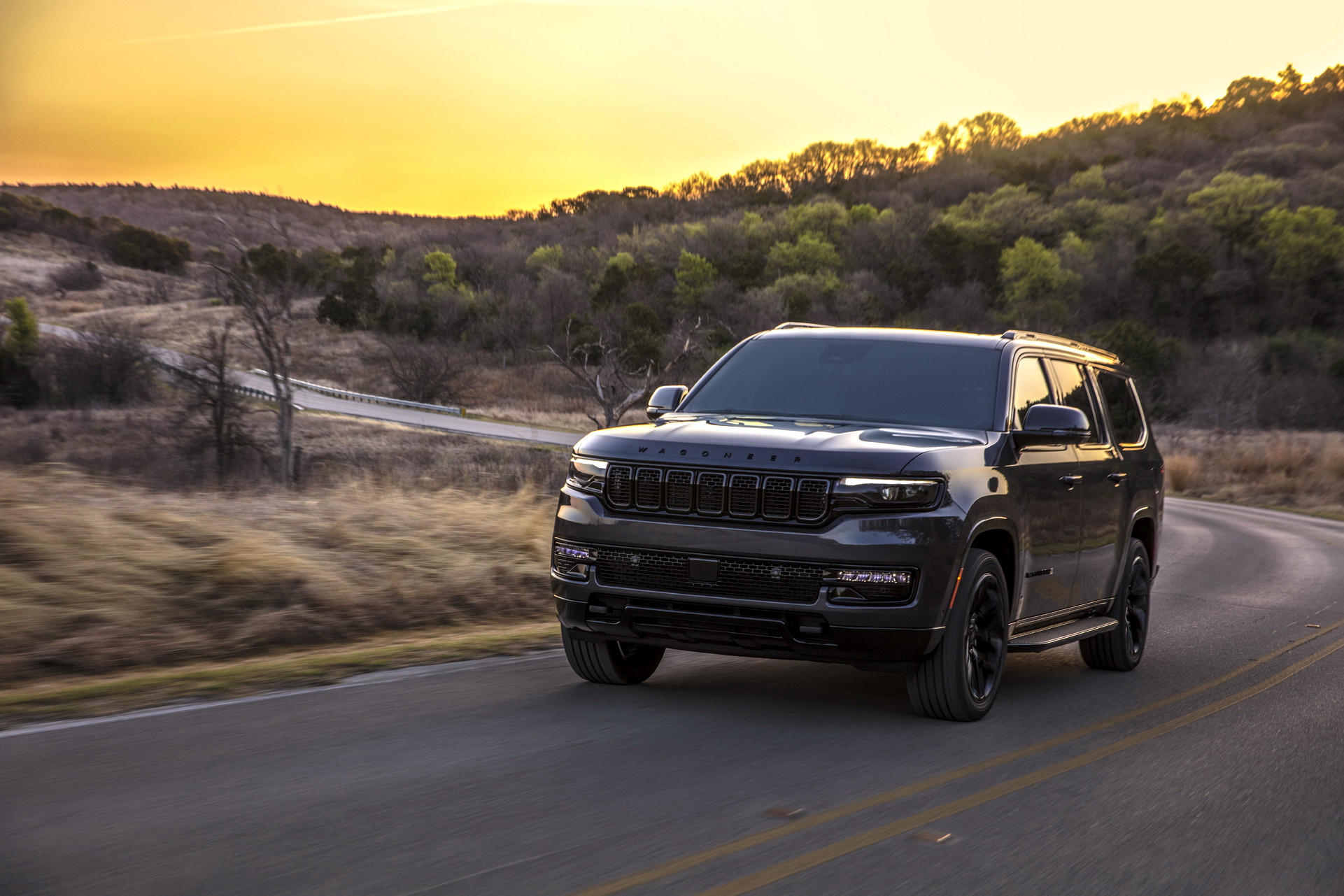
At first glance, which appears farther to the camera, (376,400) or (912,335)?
(376,400)

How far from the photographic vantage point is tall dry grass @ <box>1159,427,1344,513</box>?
37750 millimetres

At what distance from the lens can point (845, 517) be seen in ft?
20.0

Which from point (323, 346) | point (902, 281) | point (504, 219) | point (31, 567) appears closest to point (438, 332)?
point (323, 346)

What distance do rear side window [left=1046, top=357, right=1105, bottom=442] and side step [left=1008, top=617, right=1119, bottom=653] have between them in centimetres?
118

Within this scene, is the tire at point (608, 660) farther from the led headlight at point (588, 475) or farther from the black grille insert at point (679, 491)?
the black grille insert at point (679, 491)

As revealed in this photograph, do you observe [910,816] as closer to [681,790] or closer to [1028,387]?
[681,790]


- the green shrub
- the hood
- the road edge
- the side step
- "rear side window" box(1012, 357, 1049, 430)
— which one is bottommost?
the road edge

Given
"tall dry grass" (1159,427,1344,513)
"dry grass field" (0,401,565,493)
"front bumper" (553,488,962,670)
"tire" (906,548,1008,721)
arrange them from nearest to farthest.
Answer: "front bumper" (553,488,962,670) < "tire" (906,548,1008,721) < "dry grass field" (0,401,565,493) < "tall dry grass" (1159,427,1344,513)

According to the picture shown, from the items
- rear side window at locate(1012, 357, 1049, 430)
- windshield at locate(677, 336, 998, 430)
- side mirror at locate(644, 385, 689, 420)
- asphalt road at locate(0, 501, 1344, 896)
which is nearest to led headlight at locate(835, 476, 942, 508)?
windshield at locate(677, 336, 998, 430)

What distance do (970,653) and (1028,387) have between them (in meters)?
1.80

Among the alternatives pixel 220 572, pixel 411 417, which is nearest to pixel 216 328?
pixel 411 417

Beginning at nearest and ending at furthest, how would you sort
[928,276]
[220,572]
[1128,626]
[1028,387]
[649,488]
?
[649,488] → [1028,387] → [1128,626] → [220,572] → [928,276]

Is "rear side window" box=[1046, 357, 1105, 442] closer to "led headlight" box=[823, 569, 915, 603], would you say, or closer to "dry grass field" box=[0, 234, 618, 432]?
"led headlight" box=[823, 569, 915, 603]

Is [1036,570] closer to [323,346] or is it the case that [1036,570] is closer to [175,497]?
[175,497]
